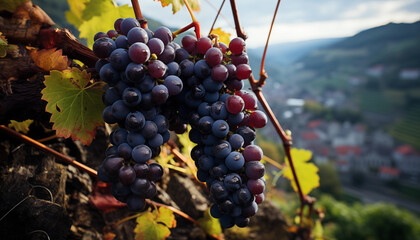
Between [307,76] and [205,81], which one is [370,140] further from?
[205,81]

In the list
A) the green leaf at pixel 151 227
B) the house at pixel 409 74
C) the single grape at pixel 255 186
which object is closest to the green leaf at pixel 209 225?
the green leaf at pixel 151 227

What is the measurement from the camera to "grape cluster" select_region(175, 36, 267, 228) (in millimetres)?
575

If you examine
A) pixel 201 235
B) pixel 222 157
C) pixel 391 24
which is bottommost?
pixel 391 24

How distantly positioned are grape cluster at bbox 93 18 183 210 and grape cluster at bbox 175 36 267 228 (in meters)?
0.06

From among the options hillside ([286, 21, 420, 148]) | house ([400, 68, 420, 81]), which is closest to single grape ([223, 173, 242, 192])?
hillside ([286, 21, 420, 148])

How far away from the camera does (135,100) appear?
1.77ft

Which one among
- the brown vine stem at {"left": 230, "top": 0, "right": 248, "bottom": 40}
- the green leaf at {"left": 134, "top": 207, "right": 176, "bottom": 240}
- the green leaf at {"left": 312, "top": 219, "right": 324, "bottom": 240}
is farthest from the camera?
the green leaf at {"left": 312, "top": 219, "right": 324, "bottom": 240}

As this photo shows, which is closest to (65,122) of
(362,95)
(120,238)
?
(120,238)

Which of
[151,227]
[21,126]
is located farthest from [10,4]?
[151,227]

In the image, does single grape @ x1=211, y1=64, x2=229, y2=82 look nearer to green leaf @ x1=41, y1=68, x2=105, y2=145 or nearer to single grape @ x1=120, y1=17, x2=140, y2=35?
single grape @ x1=120, y1=17, x2=140, y2=35

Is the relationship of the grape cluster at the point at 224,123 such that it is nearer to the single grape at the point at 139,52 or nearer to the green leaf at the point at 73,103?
the single grape at the point at 139,52

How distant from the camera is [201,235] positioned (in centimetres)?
107

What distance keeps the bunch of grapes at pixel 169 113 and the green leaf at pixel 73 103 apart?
95 millimetres

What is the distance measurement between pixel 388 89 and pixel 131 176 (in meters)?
52.1
